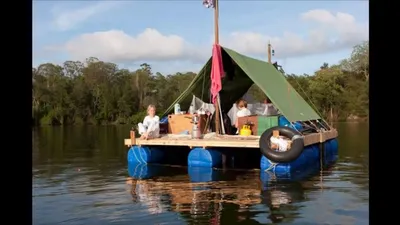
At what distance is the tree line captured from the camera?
43.0 metres

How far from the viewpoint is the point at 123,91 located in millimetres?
54312

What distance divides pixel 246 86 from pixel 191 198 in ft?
31.4

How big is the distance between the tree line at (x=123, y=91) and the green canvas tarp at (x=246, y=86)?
27515 millimetres

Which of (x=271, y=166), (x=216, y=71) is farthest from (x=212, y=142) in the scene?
(x=216, y=71)

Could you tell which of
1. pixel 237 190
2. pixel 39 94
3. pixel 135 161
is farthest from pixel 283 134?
pixel 39 94

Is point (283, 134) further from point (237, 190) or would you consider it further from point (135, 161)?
point (135, 161)

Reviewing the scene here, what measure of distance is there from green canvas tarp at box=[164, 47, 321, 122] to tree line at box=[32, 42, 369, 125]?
2752cm

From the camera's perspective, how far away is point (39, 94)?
171ft

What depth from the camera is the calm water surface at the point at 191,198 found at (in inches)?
227

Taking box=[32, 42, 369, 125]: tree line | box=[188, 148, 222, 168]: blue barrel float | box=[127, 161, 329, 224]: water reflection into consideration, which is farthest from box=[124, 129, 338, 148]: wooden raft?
box=[32, 42, 369, 125]: tree line

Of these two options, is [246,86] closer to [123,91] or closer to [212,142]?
[212,142]

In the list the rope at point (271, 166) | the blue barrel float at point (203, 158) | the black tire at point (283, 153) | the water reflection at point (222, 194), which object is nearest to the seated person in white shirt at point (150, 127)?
the water reflection at point (222, 194)
